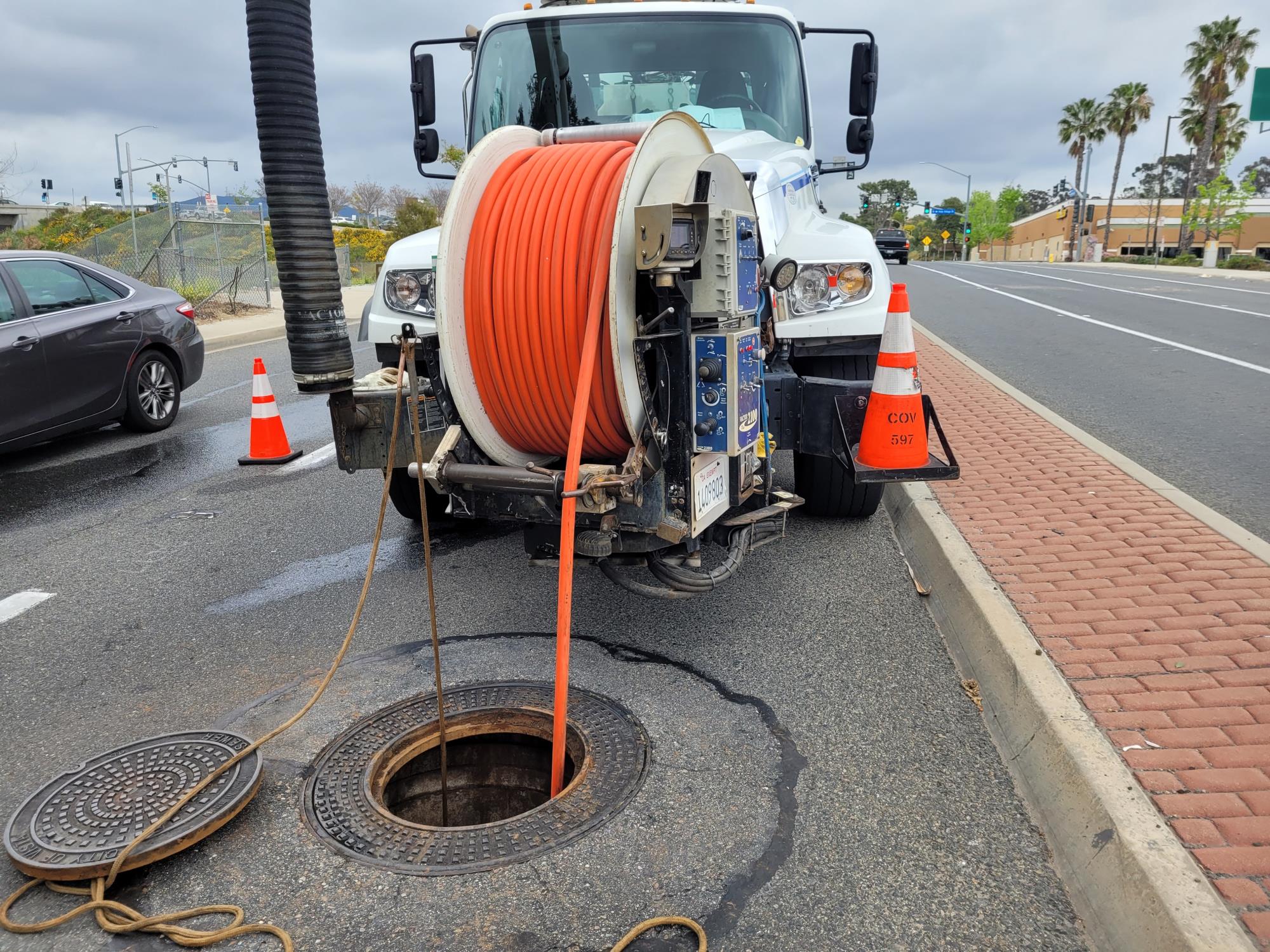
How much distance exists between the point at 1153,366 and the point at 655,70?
839 centimetres

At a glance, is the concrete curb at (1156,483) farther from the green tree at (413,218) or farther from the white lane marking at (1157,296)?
the green tree at (413,218)

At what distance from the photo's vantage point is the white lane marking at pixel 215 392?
10.5 meters

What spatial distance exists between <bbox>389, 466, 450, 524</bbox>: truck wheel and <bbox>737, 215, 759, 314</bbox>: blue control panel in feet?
8.26

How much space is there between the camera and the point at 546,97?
5734 millimetres

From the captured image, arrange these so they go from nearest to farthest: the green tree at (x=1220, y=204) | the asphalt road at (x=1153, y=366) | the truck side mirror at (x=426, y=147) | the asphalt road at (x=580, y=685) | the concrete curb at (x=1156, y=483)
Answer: the asphalt road at (x=580, y=685)
the concrete curb at (x=1156, y=483)
the truck side mirror at (x=426, y=147)
the asphalt road at (x=1153, y=366)
the green tree at (x=1220, y=204)

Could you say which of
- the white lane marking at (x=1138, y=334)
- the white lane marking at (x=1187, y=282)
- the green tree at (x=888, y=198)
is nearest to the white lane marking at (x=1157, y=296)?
the white lane marking at (x=1187, y=282)

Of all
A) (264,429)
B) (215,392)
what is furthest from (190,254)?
(264,429)

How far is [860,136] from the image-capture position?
6.21m

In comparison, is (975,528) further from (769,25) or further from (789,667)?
(769,25)

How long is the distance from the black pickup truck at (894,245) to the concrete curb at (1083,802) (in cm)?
4085

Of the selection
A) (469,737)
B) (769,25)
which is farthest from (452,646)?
(769,25)

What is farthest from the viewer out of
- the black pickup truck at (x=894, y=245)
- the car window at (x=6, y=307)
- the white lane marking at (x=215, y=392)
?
the black pickup truck at (x=894, y=245)

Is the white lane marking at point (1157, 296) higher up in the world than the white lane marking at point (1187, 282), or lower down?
higher up

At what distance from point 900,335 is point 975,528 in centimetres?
117
